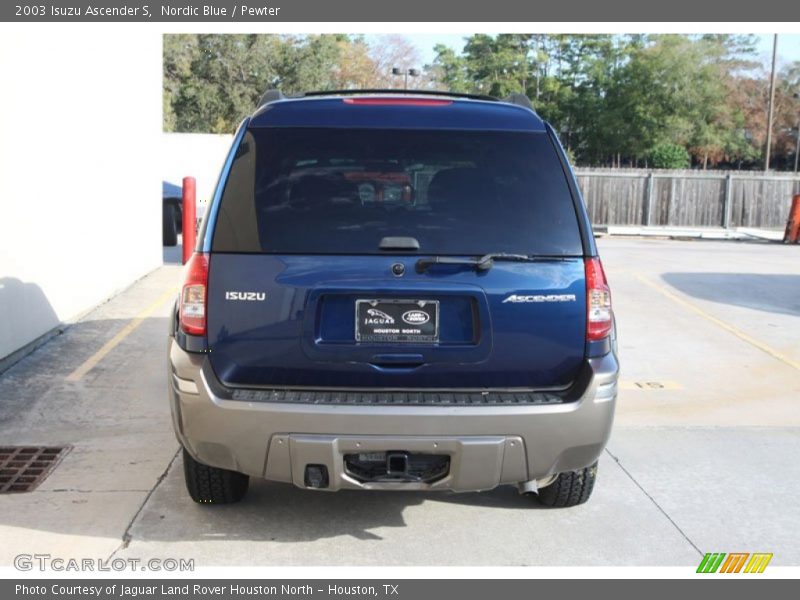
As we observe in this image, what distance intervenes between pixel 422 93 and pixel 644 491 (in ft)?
8.12

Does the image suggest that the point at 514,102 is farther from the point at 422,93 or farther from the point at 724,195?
the point at 724,195

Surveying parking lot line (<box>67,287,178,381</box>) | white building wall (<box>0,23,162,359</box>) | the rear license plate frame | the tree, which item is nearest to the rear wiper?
the rear license plate frame

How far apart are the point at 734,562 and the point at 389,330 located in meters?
1.91

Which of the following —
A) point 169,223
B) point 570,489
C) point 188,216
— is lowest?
point 570,489

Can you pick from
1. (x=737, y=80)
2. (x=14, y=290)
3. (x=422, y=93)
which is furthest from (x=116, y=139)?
(x=737, y=80)

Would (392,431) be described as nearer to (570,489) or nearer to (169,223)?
(570,489)

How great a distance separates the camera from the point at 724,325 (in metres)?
10.7

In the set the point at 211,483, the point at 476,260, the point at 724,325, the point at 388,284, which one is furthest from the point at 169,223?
the point at 724,325

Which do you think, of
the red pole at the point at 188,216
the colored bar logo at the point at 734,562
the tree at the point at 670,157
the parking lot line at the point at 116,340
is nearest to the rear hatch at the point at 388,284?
the colored bar logo at the point at 734,562

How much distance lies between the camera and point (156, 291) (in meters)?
12.1

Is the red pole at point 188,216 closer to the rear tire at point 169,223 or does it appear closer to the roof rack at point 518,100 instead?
the rear tire at point 169,223

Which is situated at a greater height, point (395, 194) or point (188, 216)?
point (395, 194)

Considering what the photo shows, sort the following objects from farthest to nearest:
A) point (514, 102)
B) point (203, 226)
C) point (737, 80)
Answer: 1. point (737, 80)
2. point (514, 102)
3. point (203, 226)

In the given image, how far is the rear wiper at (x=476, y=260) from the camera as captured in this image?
161 inches
